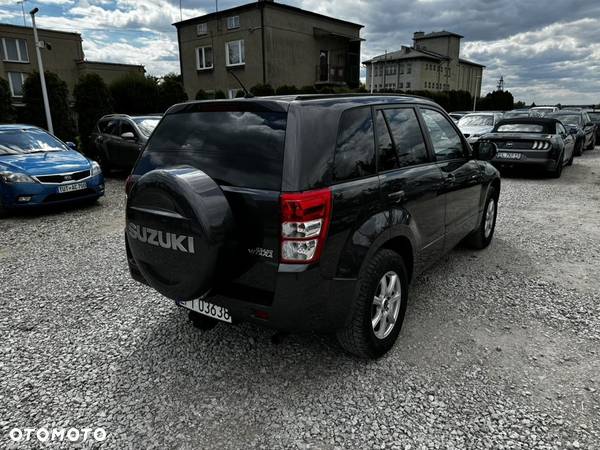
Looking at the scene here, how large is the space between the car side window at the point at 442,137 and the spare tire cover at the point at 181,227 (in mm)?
2178

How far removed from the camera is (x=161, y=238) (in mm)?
2535

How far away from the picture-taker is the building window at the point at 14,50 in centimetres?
3388

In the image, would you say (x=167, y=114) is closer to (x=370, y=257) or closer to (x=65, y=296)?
(x=370, y=257)

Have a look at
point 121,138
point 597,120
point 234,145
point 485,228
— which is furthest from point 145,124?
point 597,120

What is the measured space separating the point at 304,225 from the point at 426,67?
65.8m

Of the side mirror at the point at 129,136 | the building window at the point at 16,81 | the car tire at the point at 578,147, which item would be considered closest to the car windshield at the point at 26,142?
the side mirror at the point at 129,136

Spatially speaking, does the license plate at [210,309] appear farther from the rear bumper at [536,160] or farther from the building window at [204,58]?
the building window at [204,58]

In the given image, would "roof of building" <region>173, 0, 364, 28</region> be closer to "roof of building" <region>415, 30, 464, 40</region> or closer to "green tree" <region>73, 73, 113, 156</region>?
"green tree" <region>73, 73, 113, 156</region>

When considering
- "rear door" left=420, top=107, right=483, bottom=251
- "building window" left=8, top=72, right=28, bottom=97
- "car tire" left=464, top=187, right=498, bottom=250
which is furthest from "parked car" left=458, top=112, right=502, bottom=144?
"building window" left=8, top=72, right=28, bottom=97

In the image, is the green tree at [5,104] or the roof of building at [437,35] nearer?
the green tree at [5,104]

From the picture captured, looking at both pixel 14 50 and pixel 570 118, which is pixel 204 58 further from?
pixel 570 118

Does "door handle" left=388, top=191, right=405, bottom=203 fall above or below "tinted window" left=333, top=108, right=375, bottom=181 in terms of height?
below

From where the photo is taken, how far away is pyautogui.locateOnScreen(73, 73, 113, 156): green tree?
16.5 metres

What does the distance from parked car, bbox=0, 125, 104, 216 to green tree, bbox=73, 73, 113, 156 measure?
343 inches
